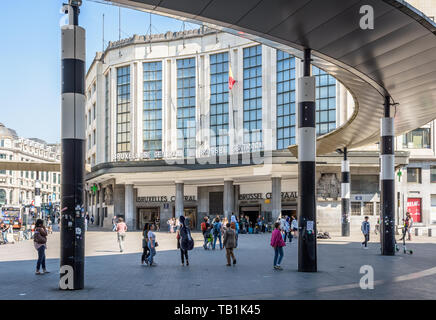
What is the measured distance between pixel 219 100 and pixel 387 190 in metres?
36.4

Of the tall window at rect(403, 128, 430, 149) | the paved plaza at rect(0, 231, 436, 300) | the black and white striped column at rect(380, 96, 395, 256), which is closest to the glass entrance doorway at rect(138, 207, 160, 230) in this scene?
the tall window at rect(403, 128, 430, 149)

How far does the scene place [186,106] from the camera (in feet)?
194

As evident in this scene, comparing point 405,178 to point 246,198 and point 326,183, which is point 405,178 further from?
point 246,198

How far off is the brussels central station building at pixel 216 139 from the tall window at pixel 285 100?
10 centimetres

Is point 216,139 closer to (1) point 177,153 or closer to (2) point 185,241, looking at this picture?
(1) point 177,153

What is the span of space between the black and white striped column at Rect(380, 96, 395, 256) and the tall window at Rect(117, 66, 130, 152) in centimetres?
4263

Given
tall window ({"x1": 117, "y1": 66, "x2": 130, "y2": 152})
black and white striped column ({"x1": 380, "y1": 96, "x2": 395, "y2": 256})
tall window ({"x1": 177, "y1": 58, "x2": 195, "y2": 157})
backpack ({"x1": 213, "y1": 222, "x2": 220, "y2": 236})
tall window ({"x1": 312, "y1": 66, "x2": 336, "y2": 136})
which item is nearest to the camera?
black and white striped column ({"x1": 380, "y1": 96, "x2": 395, "y2": 256})

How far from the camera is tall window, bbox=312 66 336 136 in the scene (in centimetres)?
4909

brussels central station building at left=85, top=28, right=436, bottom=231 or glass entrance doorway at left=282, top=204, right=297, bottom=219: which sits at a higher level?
brussels central station building at left=85, top=28, right=436, bottom=231

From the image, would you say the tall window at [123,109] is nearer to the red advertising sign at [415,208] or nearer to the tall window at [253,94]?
the tall window at [253,94]

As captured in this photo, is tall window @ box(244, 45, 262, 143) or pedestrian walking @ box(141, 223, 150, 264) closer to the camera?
pedestrian walking @ box(141, 223, 150, 264)

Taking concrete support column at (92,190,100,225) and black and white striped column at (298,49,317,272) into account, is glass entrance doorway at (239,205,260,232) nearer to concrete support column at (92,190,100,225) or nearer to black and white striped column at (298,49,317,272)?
concrete support column at (92,190,100,225)

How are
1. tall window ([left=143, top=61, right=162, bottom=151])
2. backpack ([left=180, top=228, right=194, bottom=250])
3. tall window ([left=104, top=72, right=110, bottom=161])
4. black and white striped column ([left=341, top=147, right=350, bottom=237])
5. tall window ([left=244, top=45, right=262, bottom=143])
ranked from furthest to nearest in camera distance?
tall window ([left=104, top=72, right=110, bottom=161]) < tall window ([left=143, top=61, right=162, bottom=151]) < tall window ([left=244, top=45, right=262, bottom=143]) < black and white striped column ([left=341, top=147, right=350, bottom=237]) < backpack ([left=180, top=228, right=194, bottom=250])

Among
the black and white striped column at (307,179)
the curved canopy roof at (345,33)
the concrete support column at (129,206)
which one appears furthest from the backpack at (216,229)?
the concrete support column at (129,206)
